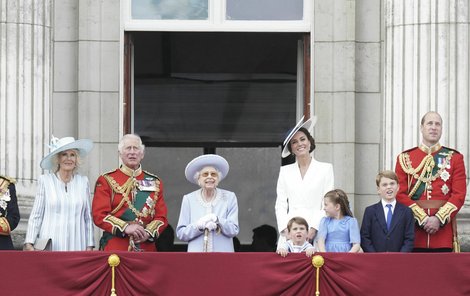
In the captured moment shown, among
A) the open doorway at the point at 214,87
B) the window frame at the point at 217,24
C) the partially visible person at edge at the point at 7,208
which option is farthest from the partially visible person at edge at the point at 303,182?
the open doorway at the point at 214,87

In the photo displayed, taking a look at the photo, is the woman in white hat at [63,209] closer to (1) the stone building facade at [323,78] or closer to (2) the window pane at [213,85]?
(1) the stone building facade at [323,78]

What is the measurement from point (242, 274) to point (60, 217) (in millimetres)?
1977

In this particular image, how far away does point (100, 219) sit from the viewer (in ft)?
56.2

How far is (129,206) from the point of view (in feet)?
57.0

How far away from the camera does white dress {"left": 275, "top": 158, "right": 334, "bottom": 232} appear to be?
17.6 meters

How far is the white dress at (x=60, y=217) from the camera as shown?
1722 cm

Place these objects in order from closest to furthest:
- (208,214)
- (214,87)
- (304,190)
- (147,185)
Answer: (208,214) → (147,185) → (304,190) → (214,87)

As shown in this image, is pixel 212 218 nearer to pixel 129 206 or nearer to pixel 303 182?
pixel 129 206

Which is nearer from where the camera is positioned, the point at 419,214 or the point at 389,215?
the point at 389,215

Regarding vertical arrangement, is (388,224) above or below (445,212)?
below

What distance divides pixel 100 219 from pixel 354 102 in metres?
4.11

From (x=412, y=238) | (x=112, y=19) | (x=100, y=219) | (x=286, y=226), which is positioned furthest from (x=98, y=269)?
(x=112, y=19)

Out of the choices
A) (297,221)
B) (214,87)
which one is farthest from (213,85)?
(297,221)

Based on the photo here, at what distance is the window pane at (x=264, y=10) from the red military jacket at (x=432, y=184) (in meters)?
3.25
